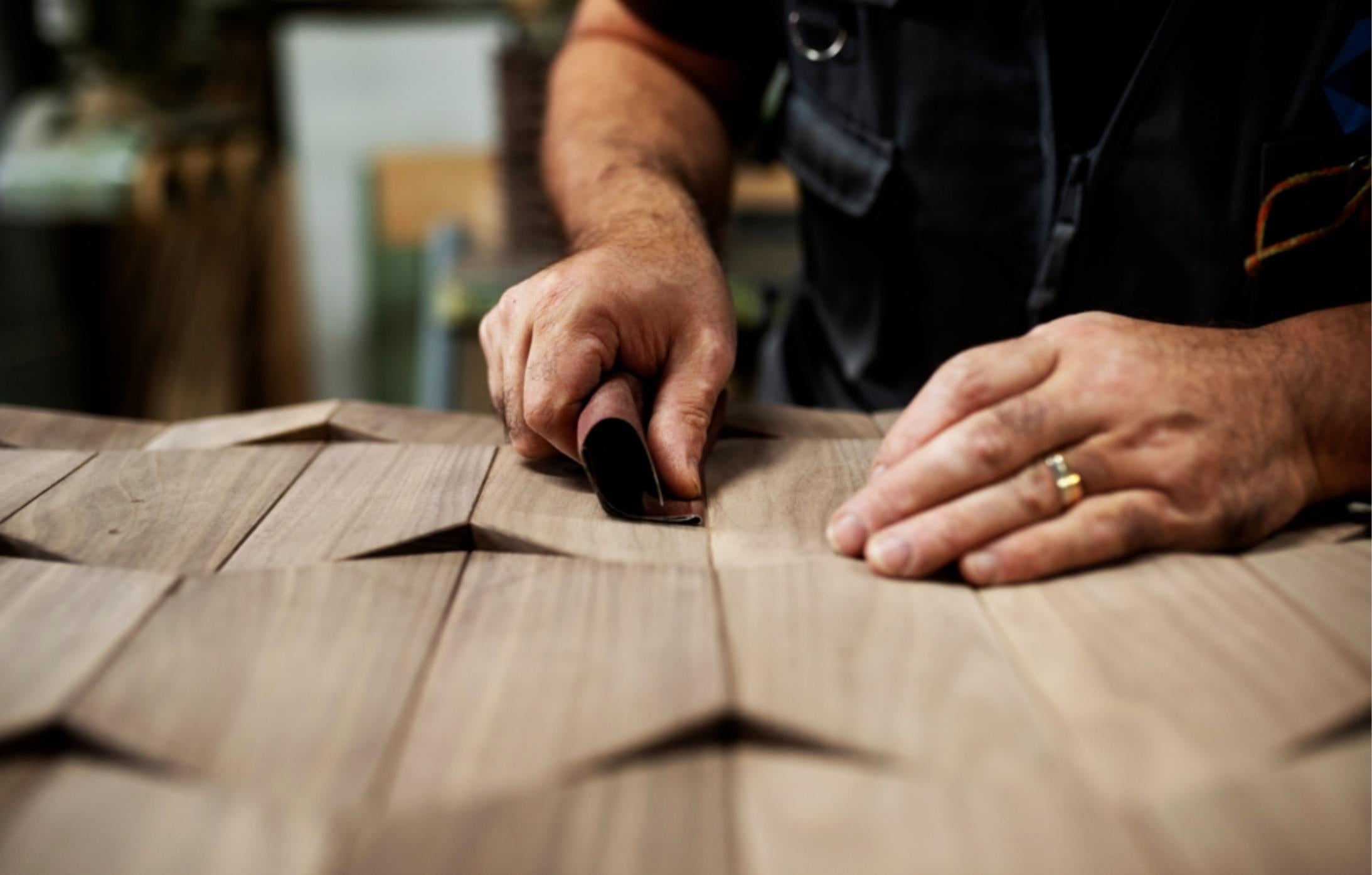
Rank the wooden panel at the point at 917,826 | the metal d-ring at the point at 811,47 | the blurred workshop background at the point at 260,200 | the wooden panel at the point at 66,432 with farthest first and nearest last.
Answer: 1. the blurred workshop background at the point at 260,200
2. the metal d-ring at the point at 811,47
3. the wooden panel at the point at 66,432
4. the wooden panel at the point at 917,826

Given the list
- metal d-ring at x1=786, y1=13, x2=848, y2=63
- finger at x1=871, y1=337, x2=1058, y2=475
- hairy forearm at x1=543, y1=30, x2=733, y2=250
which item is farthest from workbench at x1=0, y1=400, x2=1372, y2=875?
metal d-ring at x1=786, y1=13, x2=848, y2=63

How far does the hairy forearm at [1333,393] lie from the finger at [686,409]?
1.43ft

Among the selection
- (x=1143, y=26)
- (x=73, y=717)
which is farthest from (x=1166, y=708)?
(x=1143, y=26)

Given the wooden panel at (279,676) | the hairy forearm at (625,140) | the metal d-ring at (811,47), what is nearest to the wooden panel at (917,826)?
the wooden panel at (279,676)

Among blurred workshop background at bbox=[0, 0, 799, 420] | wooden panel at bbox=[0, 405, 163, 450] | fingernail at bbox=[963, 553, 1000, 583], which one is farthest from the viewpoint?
blurred workshop background at bbox=[0, 0, 799, 420]

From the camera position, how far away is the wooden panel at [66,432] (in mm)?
960

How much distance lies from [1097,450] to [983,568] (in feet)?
0.39

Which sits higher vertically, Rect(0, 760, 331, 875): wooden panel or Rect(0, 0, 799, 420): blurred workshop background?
Rect(0, 760, 331, 875): wooden panel

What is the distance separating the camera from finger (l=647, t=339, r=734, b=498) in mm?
838

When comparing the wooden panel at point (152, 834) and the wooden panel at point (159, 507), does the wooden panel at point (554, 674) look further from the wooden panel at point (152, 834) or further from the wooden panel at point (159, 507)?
the wooden panel at point (159, 507)

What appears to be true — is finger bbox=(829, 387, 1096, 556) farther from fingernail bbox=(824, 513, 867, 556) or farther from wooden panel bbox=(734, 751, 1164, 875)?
wooden panel bbox=(734, 751, 1164, 875)

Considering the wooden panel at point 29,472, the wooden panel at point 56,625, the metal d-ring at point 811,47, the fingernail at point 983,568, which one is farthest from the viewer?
the metal d-ring at point 811,47

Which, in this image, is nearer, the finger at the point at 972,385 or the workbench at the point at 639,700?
the workbench at the point at 639,700

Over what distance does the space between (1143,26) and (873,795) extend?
2.72 feet
